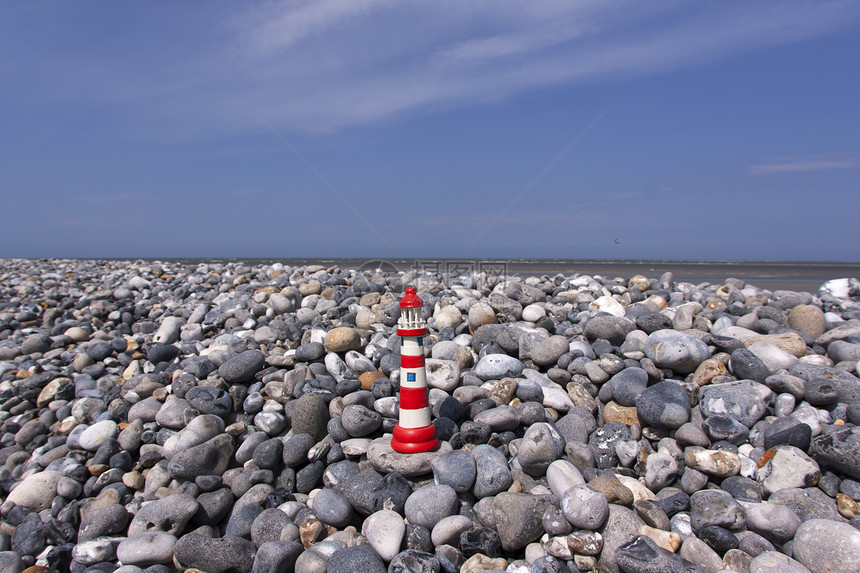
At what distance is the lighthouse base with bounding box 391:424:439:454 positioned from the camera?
161 inches

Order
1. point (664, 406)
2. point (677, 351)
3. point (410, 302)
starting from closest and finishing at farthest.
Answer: point (410, 302) < point (664, 406) < point (677, 351)

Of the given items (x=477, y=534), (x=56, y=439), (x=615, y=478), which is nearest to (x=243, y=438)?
(x=56, y=439)

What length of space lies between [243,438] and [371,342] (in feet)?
6.06

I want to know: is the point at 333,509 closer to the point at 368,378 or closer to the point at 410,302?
the point at 368,378

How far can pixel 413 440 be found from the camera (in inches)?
161

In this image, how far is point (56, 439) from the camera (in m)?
5.48

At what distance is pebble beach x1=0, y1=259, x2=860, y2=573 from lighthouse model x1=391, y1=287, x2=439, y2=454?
5.2 inches

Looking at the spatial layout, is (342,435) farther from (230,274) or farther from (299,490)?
(230,274)

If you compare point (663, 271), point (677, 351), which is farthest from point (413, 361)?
point (663, 271)

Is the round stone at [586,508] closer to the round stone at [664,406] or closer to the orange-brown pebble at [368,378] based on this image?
the round stone at [664,406]

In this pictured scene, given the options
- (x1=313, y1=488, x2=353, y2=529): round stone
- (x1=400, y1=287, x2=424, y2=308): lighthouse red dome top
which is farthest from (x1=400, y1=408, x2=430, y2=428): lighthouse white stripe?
(x1=400, y1=287, x2=424, y2=308): lighthouse red dome top

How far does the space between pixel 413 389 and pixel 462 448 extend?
74cm

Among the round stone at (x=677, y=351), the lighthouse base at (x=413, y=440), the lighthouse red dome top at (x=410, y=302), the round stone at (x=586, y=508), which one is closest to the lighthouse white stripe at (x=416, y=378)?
the lighthouse base at (x=413, y=440)

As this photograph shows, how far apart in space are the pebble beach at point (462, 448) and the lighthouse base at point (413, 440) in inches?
2.8
